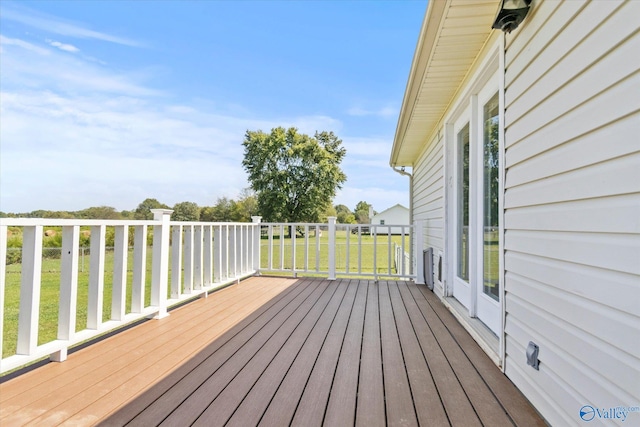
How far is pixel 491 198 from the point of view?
221 cm

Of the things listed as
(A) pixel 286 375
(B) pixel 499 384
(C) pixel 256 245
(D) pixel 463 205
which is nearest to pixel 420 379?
(B) pixel 499 384

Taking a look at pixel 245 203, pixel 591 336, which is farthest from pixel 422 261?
pixel 245 203

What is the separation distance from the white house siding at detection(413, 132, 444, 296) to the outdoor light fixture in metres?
2.09

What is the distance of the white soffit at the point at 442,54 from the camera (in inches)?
72.7

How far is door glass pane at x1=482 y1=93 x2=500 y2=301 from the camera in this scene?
2.12m

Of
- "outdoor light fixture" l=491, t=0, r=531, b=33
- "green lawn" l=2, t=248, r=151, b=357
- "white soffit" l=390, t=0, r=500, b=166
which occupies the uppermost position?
"white soffit" l=390, t=0, r=500, b=166

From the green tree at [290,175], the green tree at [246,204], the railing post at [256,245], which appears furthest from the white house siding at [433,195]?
the green tree at [246,204]

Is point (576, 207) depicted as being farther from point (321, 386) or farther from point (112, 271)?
point (112, 271)

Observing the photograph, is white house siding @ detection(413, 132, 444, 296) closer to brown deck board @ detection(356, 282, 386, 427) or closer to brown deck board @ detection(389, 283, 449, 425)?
brown deck board @ detection(389, 283, 449, 425)

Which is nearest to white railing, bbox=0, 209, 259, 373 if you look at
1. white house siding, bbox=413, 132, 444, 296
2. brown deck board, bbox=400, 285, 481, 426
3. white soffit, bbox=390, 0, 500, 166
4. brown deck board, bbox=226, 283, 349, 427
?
brown deck board, bbox=226, 283, 349, 427

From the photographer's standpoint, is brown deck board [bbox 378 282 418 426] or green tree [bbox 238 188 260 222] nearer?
brown deck board [bbox 378 282 418 426]

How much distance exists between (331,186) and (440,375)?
23.5 metres

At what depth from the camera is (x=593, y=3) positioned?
1.04 m

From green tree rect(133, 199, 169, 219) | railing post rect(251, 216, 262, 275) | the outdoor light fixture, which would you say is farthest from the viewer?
railing post rect(251, 216, 262, 275)
